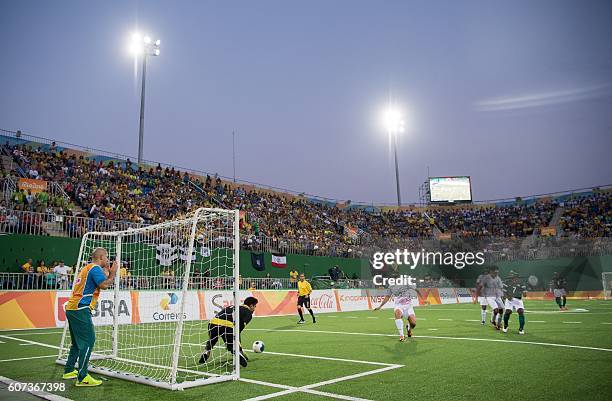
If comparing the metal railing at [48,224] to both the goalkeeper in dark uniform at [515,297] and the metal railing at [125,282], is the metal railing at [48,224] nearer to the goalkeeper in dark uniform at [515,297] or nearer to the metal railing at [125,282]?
the metal railing at [125,282]

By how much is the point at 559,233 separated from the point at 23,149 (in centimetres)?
4725

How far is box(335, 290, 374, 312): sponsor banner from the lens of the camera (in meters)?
30.2

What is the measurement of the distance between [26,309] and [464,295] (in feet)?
110

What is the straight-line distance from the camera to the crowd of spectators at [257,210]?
85.5 ft

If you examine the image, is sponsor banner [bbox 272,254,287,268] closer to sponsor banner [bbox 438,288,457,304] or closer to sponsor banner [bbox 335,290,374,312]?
sponsor banner [bbox 335,290,374,312]

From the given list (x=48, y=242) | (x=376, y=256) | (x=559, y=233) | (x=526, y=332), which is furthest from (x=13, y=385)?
(x=559, y=233)

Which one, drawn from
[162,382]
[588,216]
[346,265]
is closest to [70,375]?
[162,382]

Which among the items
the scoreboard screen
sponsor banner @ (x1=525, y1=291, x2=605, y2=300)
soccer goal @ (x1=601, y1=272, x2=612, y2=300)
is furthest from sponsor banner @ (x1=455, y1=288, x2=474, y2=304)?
the scoreboard screen

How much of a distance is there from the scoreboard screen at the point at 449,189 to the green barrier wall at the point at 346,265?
18.6 meters

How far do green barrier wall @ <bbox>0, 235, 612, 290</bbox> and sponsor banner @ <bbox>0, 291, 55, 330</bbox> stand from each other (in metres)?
3.42

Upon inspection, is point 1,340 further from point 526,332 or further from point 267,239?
point 267,239

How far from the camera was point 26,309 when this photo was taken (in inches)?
690

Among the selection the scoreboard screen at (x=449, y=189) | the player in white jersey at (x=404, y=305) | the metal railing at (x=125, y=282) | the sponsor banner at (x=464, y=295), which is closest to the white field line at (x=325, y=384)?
the player in white jersey at (x=404, y=305)

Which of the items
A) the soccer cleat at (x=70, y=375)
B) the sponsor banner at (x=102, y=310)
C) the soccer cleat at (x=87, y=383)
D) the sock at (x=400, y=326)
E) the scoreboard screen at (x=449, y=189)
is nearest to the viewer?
the soccer cleat at (x=87, y=383)
